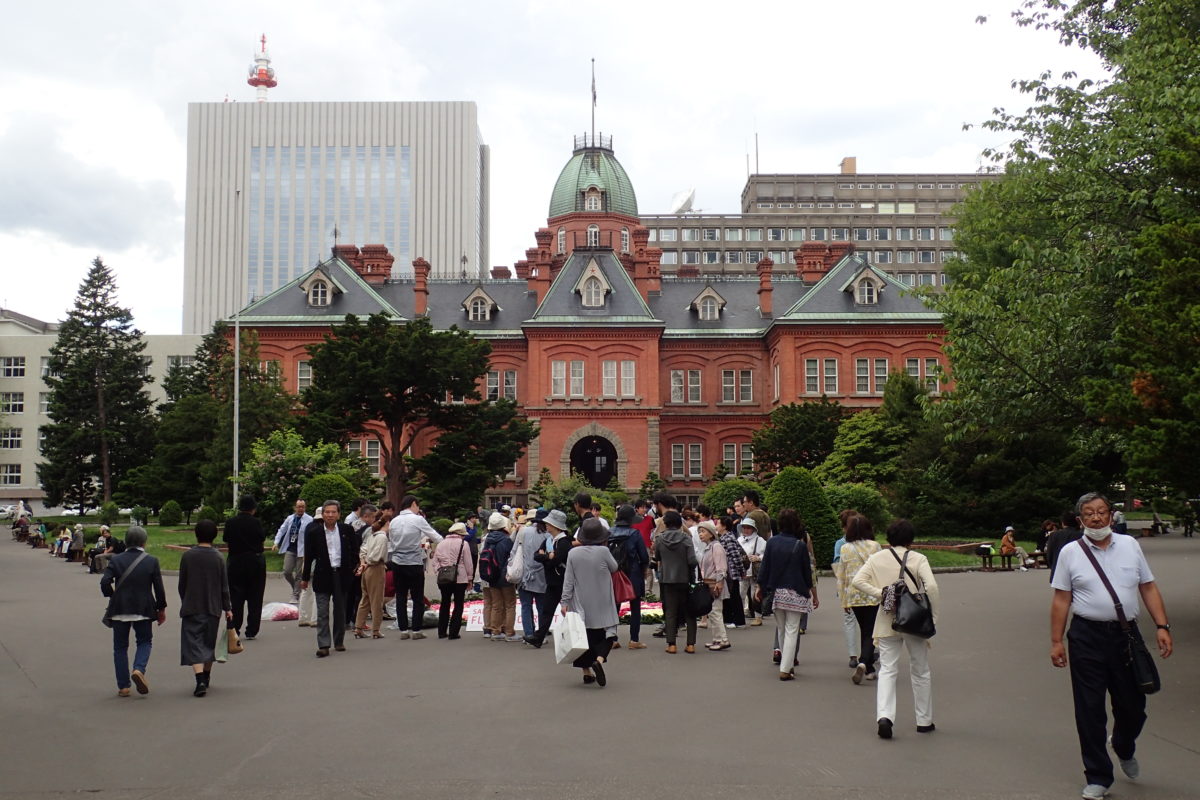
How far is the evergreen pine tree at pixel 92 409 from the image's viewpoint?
2635 inches

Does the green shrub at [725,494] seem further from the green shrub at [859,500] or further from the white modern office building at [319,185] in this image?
the white modern office building at [319,185]

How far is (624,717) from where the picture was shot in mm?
9430

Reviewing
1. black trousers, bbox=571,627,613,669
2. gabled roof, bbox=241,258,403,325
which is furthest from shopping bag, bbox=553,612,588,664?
gabled roof, bbox=241,258,403,325

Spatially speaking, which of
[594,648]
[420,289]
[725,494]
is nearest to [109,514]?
[420,289]

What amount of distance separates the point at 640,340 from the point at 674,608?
4118 centimetres

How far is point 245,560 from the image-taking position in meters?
14.3

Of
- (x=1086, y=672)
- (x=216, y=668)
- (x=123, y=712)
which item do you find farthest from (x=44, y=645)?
(x=1086, y=672)

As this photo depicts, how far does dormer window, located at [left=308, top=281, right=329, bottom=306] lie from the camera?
184 feet

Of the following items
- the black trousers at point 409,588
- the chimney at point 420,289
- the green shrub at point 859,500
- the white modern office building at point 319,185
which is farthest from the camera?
the white modern office building at point 319,185

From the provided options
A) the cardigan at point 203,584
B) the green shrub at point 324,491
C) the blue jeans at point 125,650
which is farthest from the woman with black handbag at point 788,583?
the green shrub at point 324,491

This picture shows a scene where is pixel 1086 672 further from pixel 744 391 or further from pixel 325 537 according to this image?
pixel 744 391

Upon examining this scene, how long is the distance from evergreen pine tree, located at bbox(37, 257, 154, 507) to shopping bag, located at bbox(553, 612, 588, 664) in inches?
2495

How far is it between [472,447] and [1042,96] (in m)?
24.8

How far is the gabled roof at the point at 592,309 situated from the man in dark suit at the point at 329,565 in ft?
133
